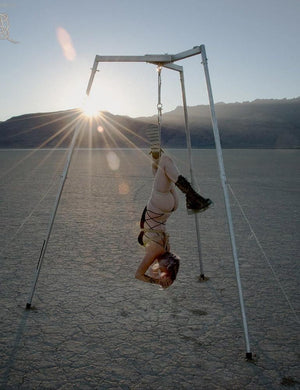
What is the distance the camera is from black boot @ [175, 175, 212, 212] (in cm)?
332

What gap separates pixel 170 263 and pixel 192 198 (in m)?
0.75

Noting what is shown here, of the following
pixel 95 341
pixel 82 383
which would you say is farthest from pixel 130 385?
pixel 95 341

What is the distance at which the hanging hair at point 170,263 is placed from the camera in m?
3.69

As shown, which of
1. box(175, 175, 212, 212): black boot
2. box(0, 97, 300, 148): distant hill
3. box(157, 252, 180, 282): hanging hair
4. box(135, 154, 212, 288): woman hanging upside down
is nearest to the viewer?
box(175, 175, 212, 212): black boot

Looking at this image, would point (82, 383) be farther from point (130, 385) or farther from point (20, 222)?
Answer: point (20, 222)

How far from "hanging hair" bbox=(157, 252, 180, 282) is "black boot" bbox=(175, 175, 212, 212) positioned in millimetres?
646

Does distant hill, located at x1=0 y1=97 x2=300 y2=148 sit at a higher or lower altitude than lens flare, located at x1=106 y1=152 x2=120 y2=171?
higher

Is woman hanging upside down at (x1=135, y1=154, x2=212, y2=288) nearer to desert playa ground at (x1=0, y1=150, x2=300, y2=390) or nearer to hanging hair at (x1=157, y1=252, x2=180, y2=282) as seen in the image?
hanging hair at (x1=157, y1=252, x2=180, y2=282)

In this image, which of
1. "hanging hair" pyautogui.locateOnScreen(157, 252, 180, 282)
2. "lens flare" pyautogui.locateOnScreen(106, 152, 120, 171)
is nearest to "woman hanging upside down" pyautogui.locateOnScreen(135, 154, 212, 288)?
"hanging hair" pyautogui.locateOnScreen(157, 252, 180, 282)

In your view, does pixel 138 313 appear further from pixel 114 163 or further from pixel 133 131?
pixel 133 131

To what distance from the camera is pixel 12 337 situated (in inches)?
146

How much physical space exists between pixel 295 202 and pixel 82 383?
10.1 metres

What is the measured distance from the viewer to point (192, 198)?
335 cm

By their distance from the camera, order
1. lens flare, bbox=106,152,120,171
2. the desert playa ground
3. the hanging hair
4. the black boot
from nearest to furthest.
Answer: the desert playa ground, the black boot, the hanging hair, lens flare, bbox=106,152,120,171
